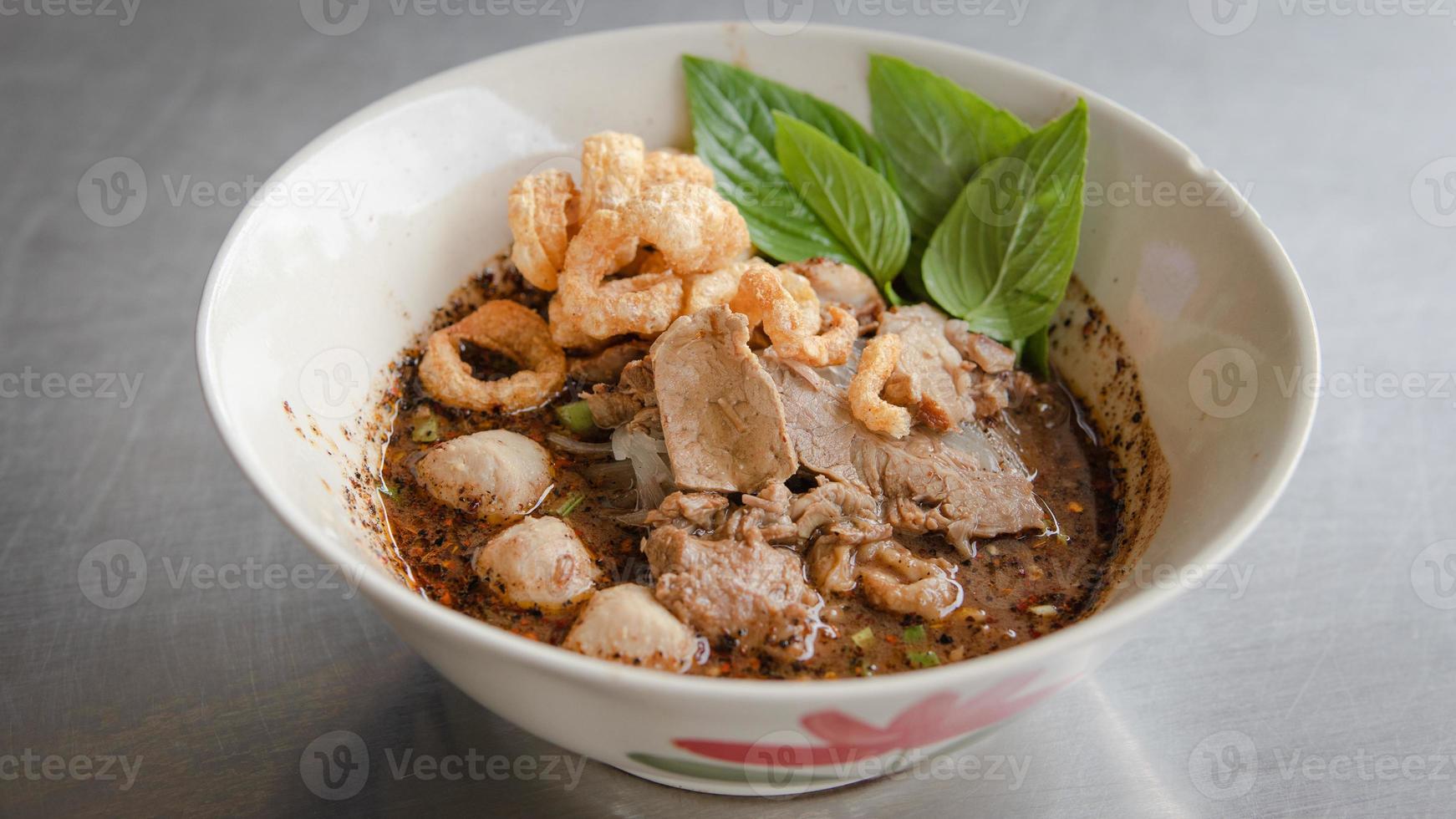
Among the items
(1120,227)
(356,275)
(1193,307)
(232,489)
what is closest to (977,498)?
(1193,307)

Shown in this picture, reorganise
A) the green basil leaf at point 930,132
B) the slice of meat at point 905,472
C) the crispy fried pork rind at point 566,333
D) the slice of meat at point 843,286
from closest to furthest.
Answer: the slice of meat at point 905,472, the crispy fried pork rind at point 566,333, the slice of meat at point 843,286, the green basil leaf at point 930,132

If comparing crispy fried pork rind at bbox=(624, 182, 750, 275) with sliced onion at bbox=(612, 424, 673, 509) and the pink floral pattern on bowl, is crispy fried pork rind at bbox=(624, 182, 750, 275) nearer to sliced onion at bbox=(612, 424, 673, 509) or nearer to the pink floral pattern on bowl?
sliced onion at bbox=(612, 424, 673, 509)

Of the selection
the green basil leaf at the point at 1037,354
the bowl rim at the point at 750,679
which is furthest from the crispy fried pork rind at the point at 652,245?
the green basil leaf at the point at 1037,354

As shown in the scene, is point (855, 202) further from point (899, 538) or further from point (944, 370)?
point (899, 538)

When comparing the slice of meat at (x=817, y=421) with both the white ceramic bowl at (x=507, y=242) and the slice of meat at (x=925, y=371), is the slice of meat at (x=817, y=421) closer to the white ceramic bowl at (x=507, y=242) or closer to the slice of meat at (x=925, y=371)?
the slice of meat at (x=925, y=371)

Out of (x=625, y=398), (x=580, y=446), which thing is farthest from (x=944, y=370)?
(x=580, y=446)

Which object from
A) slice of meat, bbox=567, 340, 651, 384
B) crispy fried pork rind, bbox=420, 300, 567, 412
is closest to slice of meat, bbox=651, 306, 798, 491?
slice of meat, bbox=567, 340, 651, 384

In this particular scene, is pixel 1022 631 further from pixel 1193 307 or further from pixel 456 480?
pixel 456 480
